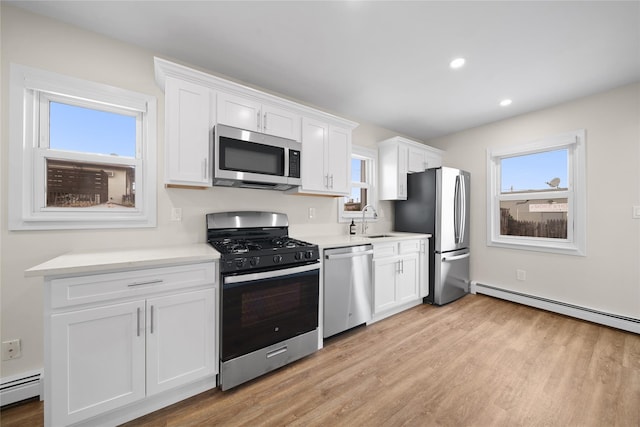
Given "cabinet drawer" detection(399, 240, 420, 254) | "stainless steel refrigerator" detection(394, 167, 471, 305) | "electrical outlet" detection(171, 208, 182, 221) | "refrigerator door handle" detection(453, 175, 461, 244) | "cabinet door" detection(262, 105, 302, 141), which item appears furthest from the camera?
"refrigerator door handle" detection(453, 175, 461, 244)

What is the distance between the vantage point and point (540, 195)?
322 cm

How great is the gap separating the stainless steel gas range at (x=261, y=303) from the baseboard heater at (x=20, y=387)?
1.21 m

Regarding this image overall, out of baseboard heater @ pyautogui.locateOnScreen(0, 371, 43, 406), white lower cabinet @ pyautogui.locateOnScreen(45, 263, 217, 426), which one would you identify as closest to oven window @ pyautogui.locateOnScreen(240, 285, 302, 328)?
white lower cabinet @ pyautogui.locateOnScreen(45, 263, 217, 426)

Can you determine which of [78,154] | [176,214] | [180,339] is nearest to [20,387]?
[180,339]

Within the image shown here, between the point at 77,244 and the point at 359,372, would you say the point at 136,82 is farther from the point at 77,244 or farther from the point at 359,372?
the point at 359,372

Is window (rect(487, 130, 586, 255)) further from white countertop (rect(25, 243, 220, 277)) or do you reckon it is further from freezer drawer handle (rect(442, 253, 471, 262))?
white countertop (rect(25, 243, 220, 277))

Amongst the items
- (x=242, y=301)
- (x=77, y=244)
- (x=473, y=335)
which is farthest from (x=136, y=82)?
(x=473, y=335)

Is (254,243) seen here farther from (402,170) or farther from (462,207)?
(462,207)

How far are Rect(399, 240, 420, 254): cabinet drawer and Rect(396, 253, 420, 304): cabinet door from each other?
7cm

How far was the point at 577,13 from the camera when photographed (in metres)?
1.65

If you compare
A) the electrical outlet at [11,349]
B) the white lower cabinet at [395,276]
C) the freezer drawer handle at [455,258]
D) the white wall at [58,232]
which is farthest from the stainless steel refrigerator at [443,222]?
the electrical outlet at [11,349]

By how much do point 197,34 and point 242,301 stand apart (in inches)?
81.6

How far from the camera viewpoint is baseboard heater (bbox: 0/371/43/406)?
1.53 metres

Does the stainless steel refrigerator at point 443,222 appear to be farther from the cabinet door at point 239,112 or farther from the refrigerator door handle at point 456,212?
the cabinet door at point 239,112
